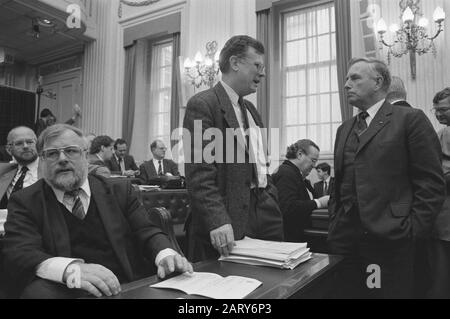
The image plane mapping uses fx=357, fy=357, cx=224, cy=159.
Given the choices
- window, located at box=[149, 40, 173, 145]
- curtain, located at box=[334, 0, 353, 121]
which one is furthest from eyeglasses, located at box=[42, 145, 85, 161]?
window, located at box=[149, 40, 173, 145]

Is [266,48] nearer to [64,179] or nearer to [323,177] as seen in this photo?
[323,177]

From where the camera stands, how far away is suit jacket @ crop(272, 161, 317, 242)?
2.41 meters

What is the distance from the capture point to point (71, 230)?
139cm

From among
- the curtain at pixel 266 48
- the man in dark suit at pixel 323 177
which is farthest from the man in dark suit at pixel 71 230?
the curtain at pixel 266 48

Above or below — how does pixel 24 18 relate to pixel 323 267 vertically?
above

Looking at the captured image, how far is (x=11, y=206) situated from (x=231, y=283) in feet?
3.05

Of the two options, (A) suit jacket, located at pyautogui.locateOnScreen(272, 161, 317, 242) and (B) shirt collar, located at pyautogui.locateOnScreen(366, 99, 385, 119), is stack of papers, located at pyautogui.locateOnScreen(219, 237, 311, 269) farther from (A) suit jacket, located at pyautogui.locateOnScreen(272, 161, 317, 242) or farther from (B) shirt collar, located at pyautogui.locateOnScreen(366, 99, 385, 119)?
(A) suit jacket, located at pyautogui.locateOnScreen(272, 161, 317, 242)

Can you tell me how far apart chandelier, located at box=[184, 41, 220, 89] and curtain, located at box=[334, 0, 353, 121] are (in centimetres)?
200

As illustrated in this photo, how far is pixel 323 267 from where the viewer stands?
1123 millimetres

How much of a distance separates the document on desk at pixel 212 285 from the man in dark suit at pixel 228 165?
250 millimetres

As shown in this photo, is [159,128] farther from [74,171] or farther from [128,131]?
[74,171]

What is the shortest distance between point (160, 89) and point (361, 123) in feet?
22.7

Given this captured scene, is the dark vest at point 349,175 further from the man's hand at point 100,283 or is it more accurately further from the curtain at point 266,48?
the curtain at point 266,48
